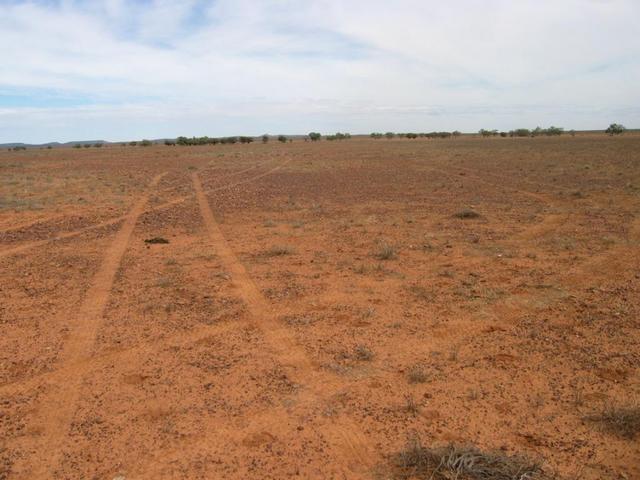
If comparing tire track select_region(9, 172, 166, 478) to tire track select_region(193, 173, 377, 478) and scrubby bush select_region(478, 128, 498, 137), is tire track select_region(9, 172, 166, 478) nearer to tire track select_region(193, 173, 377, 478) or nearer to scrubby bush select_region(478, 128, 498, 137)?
tire track select_region(193, 173, 377, 478)

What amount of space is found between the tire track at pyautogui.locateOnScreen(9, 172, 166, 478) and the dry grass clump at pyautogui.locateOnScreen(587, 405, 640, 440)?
412 cm

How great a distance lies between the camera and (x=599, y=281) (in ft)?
23.9

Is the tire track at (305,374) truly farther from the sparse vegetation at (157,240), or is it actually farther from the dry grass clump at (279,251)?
the sparse vegetation at (157,240)

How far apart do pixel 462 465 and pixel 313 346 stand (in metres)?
2.31

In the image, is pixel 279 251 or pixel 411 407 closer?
pixel 411 407

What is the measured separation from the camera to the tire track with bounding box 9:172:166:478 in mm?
3689

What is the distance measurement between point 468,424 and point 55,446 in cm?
320

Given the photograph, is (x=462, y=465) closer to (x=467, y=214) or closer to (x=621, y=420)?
(x=621, y=420)

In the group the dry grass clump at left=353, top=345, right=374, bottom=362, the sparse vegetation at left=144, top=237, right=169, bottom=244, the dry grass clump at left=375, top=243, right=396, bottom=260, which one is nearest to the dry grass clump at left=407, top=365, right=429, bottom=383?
the dry grass clump at left=353, top=345, right=374, bottom=362

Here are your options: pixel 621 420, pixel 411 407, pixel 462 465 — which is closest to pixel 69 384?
pixel 411 407

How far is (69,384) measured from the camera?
15.4 ft

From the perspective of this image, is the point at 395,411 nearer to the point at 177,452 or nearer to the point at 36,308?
the point at 177,452

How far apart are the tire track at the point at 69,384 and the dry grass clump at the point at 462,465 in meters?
2.52

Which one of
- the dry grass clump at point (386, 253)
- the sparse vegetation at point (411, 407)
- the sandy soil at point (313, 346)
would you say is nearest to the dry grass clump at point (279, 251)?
the sandy soil at point (313, 346)
